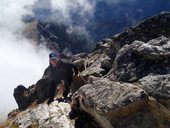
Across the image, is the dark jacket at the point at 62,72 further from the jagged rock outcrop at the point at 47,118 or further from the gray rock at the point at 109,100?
the gray rock at the point at 109,100

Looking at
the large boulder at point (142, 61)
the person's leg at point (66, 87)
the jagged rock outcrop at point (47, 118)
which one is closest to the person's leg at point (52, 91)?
the person's leg at point (66, 87)

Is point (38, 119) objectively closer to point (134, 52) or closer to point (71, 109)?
point (71, 109)

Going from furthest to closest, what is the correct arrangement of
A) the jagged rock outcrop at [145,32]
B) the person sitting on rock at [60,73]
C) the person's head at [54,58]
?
the jagged rock outcrop at [145,32]
the person's head at [54,58]
the person sitting on rock at [60,73]

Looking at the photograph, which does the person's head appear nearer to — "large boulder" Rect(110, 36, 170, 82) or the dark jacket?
the dark jacket

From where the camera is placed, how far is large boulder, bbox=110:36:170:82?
35.5 meters

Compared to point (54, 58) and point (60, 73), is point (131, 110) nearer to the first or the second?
point (60, 73)

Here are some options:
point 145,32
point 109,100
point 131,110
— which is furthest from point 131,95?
point 145,32

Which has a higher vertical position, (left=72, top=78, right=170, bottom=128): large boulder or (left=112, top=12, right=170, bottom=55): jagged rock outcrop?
(left=112, top=12, right=170, bottom=55): jagged rock outcrop

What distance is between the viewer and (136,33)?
5366 cm

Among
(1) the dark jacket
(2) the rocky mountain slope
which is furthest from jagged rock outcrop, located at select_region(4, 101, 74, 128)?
(1) the dark jacket

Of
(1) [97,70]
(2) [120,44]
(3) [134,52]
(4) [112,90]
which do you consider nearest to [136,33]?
(2) [120,44]

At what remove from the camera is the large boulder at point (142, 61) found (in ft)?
116

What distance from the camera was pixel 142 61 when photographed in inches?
1444

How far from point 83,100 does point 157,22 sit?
22.3 metres
